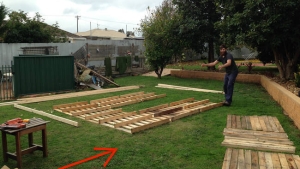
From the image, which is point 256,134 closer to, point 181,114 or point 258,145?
point 258,145

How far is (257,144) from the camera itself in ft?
16.9

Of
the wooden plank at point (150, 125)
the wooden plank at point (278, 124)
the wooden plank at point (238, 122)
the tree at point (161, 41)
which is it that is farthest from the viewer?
the tree at point (161, 41)

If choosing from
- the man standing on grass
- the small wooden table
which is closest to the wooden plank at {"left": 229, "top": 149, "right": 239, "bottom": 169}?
the small wooden table

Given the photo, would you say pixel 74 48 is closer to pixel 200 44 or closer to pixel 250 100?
pixel 200 44

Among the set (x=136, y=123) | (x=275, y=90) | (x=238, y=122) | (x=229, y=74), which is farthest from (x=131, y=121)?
(x=275, y=90)

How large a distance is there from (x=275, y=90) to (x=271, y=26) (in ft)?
9.52

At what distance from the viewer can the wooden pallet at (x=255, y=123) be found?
6.30m

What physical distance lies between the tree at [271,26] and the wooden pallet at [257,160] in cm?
736

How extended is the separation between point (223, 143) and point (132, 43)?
17249 mm

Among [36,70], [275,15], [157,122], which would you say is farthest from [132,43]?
[157,122]

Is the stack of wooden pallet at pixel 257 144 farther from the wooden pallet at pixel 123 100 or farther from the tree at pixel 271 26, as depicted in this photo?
the tree at pixel 271 26

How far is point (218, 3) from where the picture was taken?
14.0 m

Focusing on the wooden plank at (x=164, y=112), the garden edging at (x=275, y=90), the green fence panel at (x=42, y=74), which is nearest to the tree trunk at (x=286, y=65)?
the garden edging at (x=275, y=90)

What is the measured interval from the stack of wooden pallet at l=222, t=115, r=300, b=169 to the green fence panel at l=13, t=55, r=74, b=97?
785 cm
